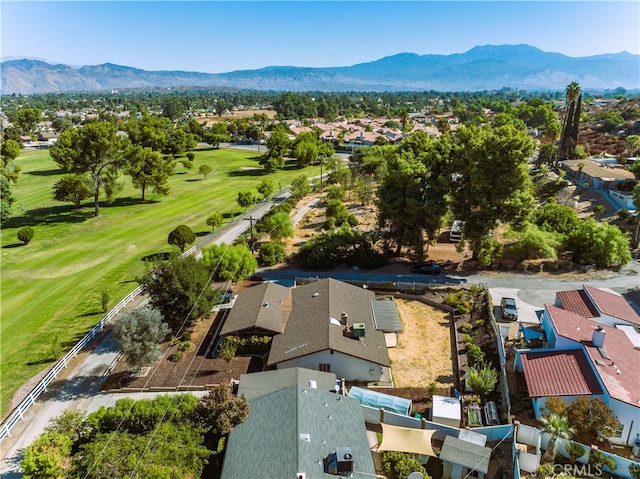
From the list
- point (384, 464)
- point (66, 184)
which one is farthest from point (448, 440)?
point (66, 184)

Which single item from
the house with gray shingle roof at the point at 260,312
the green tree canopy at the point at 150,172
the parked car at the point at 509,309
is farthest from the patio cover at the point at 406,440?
the green tree canopy at the point at 150,172

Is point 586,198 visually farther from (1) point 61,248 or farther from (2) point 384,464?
→ (1) point 61,248

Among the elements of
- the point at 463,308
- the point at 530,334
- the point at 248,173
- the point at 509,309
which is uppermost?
the point at 530,334

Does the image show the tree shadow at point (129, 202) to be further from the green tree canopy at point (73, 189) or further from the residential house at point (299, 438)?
the residential house at point (299, 438)

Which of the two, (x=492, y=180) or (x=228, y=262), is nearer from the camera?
(x=228, y=262)

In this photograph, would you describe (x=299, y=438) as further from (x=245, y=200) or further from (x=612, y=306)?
(x=245, y=200)

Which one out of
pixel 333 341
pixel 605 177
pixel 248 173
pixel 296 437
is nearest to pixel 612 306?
pixel 333 341

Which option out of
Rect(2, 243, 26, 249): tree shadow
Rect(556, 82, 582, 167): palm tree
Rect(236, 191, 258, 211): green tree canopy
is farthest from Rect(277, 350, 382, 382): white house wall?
Rect(556, 82, 582, 167): palm tree
